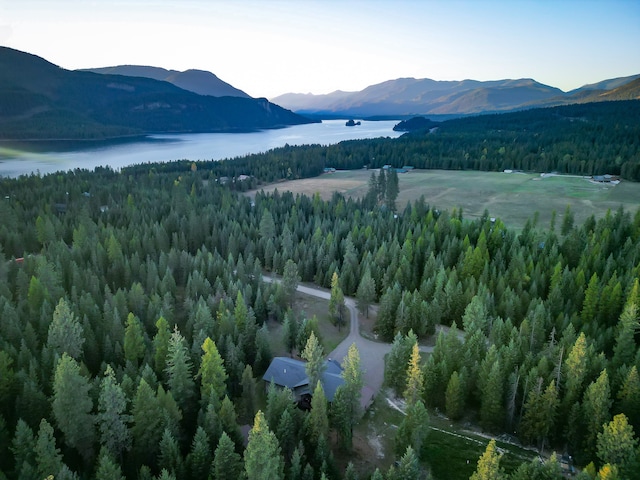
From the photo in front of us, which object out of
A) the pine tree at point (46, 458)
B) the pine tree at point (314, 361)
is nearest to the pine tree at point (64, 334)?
the pine tree at point (46, 458)

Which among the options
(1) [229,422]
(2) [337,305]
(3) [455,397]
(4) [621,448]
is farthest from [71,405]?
(4) [621,448]

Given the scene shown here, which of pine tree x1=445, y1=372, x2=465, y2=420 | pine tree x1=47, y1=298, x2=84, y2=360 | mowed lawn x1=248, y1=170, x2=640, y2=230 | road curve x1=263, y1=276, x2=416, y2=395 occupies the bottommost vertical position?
road curve x1=263, y1=276, x2=416, y2=395

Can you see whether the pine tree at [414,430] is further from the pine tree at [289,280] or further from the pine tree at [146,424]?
the pine tree at [289,280]

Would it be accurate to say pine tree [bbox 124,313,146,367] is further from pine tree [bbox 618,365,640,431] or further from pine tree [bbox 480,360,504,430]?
pine tree [bbox 618,365,640,431]

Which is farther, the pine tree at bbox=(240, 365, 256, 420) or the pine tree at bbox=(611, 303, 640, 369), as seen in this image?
the pine tree at bbox=(611, 303, 640, 369)

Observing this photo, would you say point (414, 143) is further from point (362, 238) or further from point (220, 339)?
point (220, 339)

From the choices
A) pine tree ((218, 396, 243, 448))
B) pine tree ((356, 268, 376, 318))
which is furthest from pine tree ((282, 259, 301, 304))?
pine tree ((218, 396, 243, 448))

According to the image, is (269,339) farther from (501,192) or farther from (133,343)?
(501,192)
